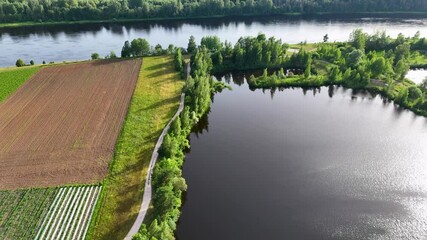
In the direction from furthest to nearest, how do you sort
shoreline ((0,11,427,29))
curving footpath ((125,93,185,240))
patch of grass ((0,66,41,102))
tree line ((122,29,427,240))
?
shoreline ((0,11,427,29))
patch of grass ((0,66,41,102))
tree line ((122,29,427,240))
curving footpath ((125,93,185,240))

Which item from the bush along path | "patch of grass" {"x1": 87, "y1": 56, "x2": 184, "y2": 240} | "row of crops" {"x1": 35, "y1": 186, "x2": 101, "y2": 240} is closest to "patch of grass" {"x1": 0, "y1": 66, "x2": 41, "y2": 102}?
"patch of grass" {"x1": 87, "y1": 56, "x2": 184, "y2": 240}

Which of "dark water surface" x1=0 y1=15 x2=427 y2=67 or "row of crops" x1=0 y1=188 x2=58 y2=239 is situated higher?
"dark water surface" x1=0 y1=15 x2=427 y2=67

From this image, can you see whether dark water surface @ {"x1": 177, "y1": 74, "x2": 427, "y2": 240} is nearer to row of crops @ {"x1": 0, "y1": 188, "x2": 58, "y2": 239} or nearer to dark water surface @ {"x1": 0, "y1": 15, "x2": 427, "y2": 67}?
row of crops @ {"x1": 0, "y1": 188, "x2": 58, "y2": 239}

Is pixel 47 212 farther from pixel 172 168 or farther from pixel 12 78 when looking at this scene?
pixel 12 78

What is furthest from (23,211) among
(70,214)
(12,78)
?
(12,78)

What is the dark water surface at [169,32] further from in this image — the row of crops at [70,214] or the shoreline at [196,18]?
the row of crops at [70,214]

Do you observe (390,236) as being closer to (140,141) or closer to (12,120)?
(140,141)

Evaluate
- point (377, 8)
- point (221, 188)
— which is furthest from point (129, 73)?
point (377, 8)
